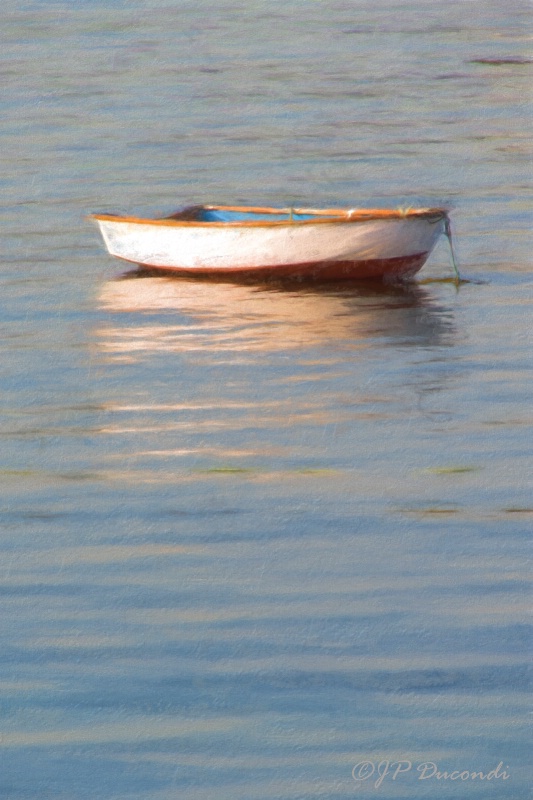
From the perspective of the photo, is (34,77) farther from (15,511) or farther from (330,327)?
(15,511)

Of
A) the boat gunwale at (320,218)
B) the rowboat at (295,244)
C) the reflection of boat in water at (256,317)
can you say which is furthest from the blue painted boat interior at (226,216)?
the reflection of boat in water at (256,317)

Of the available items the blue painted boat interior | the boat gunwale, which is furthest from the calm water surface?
the blue painted boat interior

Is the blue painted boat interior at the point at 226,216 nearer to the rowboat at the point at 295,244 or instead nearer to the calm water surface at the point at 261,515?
the rowboat at the point at 295,244

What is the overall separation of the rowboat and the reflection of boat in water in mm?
185

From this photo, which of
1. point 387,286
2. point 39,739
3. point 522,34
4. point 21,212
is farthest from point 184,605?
point 21,212

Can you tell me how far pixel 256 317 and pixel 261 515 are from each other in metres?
6.29

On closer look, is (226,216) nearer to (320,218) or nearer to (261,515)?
(320,218)

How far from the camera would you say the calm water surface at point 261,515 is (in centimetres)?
482

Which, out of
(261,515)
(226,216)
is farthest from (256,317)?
(261,515)

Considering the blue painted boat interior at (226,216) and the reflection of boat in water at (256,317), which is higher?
the blue painted boat interior at (226,216)

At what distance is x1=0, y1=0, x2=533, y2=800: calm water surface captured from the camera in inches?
190

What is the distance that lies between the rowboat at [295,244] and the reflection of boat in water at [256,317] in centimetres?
19

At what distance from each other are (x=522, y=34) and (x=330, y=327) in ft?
9.94

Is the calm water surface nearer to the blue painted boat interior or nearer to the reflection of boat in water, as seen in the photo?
the reflection of boat in water
